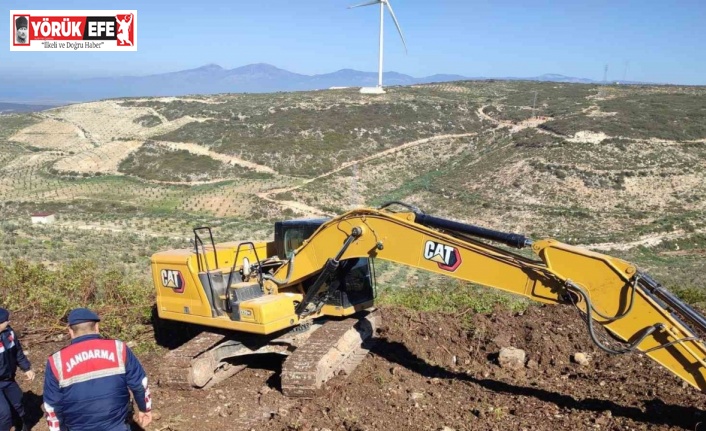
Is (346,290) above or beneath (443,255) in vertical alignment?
beneath

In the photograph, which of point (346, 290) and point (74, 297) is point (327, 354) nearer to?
point (346, 290)

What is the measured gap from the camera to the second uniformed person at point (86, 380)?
491 centimetres

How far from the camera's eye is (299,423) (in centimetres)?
739

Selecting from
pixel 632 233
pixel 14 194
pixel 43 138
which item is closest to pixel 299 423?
pixel 632 233

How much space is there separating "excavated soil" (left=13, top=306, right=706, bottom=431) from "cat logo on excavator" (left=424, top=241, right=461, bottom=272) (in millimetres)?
1981

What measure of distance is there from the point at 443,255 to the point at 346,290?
8.62ft

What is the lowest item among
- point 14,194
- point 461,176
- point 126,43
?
point 14,194

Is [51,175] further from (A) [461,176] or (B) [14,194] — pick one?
(A) [461,176]

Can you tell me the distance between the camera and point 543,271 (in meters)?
6.52

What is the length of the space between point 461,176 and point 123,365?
4618 cm

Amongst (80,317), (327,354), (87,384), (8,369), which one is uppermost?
(80,317)

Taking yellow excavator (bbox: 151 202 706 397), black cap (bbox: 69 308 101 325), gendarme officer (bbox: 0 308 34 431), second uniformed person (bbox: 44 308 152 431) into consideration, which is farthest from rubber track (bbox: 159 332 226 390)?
black cap (bbox: 69 308 101 325)

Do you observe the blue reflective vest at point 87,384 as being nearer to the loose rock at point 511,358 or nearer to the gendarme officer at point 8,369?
the gendarme officer at point 8,369

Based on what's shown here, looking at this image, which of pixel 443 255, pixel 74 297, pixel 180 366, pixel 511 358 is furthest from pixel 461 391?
pixel 74 297
